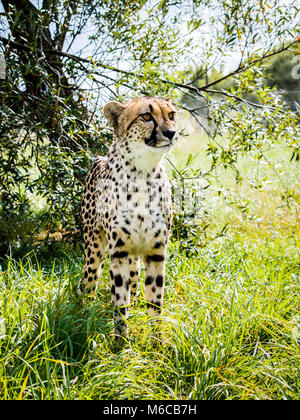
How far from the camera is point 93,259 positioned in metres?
3.27

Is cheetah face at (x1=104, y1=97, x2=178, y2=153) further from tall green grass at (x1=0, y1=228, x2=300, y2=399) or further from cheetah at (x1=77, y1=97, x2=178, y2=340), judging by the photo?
tall green grass at (x1=0, y1=228, x2=300, y2=399)

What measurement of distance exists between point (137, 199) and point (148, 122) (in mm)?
494

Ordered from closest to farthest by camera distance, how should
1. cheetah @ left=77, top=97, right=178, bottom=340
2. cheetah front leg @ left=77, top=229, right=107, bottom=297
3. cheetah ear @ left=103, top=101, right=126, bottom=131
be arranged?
1. cheetah @ left=77, top=97, right=178, bottom=340
2. cheetah ear @ left=103, top=101, right=126, bottom=131
3. cheetah front leg @ left=77, top=229, right=107, bottom=297

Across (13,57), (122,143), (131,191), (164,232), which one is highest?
(13,57)

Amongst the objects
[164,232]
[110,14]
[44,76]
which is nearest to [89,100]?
[44,76]

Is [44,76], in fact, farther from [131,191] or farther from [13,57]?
[131,191]

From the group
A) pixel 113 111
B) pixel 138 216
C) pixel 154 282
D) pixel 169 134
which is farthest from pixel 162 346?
pixel 113 111

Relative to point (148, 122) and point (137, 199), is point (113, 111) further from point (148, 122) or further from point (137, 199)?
point (137, 199)

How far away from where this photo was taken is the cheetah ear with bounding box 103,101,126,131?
2820mm

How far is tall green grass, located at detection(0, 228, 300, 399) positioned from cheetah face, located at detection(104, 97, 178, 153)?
1.12 metres

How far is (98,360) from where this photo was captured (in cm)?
243

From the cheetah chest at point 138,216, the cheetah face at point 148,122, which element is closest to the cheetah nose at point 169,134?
the cheetah face at point 148,122

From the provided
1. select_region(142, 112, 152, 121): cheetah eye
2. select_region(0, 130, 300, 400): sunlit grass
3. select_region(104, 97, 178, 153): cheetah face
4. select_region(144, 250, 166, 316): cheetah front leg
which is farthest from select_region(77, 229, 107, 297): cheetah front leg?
select_region(142, 112, 152, 121): cheetah eye

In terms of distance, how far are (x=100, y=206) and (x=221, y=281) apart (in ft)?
4.30
